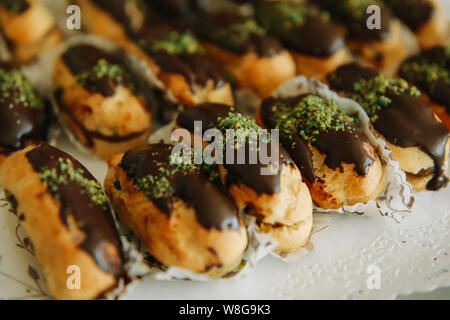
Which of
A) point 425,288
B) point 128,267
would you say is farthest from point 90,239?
point 425,288

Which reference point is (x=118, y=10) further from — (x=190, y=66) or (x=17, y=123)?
(x=17, y=123)

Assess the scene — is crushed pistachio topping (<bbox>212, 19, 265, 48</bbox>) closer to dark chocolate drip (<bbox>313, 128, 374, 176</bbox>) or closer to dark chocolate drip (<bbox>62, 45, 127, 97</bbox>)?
dark chocolate drip (<bbox>62, 45, 127, 97</bbox>)

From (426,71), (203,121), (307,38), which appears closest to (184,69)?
(203,121)

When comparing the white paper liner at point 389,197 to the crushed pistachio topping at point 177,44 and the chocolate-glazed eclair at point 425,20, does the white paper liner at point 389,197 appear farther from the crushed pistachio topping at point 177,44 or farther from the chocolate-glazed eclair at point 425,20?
the chocolate-glazed eclair at point 425,20

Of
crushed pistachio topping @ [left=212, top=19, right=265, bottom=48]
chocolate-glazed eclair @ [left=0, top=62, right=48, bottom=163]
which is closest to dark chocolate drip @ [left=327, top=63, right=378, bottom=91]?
crushed pistachio topping @ [left=212, top=19, right=265, bottom=48]

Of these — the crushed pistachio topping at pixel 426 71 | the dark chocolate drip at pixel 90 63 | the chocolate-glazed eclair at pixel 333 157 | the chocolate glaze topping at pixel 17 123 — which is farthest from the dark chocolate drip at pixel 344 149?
the chocolate glaze topping at pixel 17 123

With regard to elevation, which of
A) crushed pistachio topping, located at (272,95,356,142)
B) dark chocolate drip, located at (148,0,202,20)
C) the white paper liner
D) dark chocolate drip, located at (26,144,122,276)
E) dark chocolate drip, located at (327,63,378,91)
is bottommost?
the white paper liner
